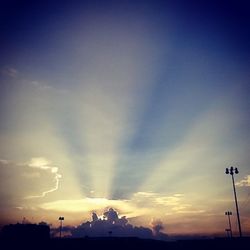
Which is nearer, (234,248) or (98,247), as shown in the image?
(98,247)

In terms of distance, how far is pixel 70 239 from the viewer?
59281 mm

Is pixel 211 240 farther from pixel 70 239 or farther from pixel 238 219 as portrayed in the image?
pixel 70 239

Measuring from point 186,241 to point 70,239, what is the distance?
2729 cm

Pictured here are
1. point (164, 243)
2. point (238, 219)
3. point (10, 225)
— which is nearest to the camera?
point (238, 219)

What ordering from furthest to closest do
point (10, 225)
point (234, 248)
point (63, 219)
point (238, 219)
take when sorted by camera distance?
point (63, 219)
point (10, 225)
point (234, 248)
point (238, 219)

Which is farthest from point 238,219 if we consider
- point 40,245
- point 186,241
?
point 40,245

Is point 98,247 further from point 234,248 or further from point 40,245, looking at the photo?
point 234,248

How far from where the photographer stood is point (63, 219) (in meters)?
85.2

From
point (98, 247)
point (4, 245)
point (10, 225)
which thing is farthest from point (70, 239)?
point (10, 225)

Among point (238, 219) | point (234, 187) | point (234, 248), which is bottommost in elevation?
point (234, 248)

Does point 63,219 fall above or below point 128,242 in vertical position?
above

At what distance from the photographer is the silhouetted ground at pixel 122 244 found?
2295 inches

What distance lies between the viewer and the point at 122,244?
59.5m

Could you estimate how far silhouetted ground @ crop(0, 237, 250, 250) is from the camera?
58.3m
